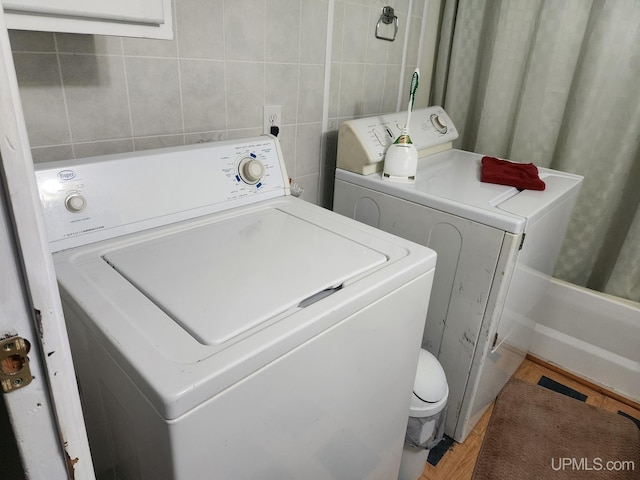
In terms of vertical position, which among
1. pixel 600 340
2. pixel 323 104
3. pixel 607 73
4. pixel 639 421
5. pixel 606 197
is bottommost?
pixel 639 421

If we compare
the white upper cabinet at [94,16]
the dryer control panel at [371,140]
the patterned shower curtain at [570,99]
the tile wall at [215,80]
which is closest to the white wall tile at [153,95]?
the tile wall at [215,80]

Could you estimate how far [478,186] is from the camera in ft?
4.83

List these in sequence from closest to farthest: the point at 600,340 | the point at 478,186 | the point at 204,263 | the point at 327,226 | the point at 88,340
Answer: the point at 88,340 < the point at 204,263 < the point at 327,226 < the point at 478,186 < the point at 600,340

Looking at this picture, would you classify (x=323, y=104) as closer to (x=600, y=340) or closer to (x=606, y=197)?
(x=606, y=197)

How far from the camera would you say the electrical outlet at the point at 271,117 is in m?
1.45

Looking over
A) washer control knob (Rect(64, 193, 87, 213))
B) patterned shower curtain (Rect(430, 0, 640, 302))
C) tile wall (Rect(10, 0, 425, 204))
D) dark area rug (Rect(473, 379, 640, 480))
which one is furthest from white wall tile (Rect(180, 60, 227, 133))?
dark area rug (Rect(473, 379, 640, 480))

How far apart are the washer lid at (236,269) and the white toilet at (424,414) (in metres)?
0.59

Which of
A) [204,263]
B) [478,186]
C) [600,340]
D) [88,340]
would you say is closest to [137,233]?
[204,263]

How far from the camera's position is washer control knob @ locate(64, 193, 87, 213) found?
0.91 meters

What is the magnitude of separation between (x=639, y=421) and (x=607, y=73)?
1418 mm

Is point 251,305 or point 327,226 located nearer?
point 251,305

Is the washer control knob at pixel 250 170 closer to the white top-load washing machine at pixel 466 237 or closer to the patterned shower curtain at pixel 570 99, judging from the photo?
the white top-load washing machine at pixel 466 237

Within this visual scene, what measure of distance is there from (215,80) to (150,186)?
0.44m

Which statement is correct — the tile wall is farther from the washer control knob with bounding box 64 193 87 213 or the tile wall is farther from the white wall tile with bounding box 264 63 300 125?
the washer control knob with bounding box 64 193 87 213
